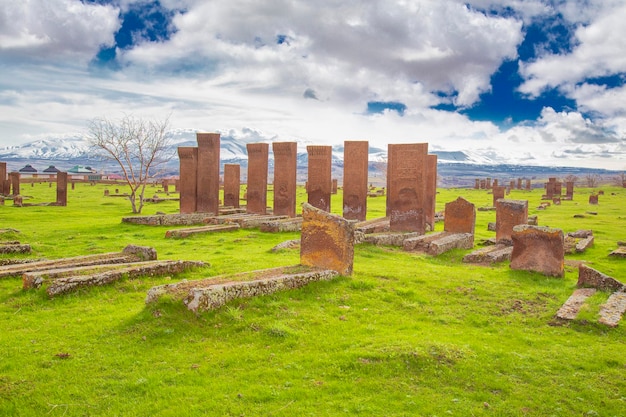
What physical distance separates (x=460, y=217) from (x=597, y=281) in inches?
306

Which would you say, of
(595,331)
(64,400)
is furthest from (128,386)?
(595,331)

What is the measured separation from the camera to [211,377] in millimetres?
6285

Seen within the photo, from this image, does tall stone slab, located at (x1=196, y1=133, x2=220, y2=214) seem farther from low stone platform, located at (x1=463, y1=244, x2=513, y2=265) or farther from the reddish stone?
the reddish stone

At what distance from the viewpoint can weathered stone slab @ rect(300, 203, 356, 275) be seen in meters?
10.6

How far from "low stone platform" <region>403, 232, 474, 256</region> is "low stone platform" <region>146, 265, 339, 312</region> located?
250 inches

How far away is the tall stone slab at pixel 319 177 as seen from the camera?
22219 mm

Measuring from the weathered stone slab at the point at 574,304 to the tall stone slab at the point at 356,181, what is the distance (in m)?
11.7

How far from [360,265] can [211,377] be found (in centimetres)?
707

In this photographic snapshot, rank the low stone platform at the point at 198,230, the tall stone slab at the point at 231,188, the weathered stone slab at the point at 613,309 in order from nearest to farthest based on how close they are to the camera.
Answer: the weathered stone slab at the point at 613,309, the low stone platform at the point at 198,230, the tall stone slab at the point at 231,188

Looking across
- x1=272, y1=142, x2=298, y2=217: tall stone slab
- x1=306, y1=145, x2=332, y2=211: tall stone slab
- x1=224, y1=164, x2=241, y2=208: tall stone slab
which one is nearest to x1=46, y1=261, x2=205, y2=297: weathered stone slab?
x1=306, y1=145, x2=332, y2=211: tall stone slab

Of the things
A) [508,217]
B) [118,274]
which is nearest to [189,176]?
[508,217]

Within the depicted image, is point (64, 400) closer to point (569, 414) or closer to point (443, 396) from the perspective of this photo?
point (443, 396)

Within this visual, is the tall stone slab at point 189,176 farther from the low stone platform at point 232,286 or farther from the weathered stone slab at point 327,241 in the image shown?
the low stone platform at point 232,286

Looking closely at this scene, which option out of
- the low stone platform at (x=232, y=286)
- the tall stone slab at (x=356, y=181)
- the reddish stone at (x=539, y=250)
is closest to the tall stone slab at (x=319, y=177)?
the tall stone slab at (x=356, y=181)
